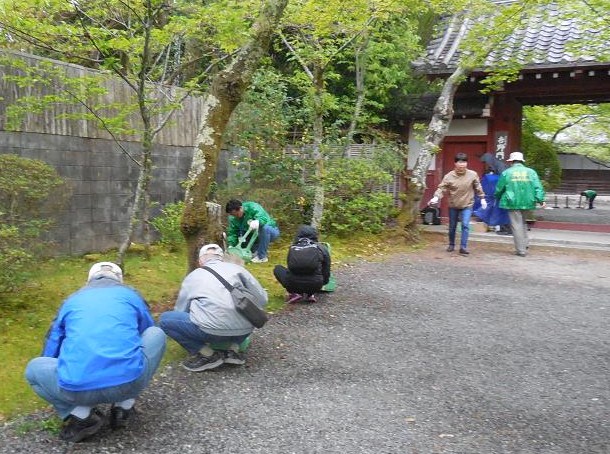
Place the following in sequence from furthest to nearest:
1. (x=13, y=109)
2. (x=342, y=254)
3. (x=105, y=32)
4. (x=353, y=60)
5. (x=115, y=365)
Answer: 1. (x=353, y=60)
2. (x=342, y=254)
3. (x=13, y=109)
4. (x=105, y=32)
5. (x=115, y=365)

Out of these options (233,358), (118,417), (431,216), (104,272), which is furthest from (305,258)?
(431,216)

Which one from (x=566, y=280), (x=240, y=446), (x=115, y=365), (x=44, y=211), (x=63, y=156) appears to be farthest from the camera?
(x=566, y=280)

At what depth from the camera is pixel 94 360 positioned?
343 centimetres

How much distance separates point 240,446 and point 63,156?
610 centimetres

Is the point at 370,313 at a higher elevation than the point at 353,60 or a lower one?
lower

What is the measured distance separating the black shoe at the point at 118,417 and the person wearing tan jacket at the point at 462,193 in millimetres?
7744

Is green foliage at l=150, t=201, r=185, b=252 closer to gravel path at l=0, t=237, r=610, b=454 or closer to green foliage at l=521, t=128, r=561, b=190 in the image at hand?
gravel path at l=0, t=237, r=610, b=454

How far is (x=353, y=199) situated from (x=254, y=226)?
3.70m

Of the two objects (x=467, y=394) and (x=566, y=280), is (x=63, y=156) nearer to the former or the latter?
(x=467, y=394)

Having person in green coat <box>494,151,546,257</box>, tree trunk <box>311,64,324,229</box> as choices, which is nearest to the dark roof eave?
person in green coat <box>494,151,546,257</box>

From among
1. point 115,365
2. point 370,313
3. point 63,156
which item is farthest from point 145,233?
point 115,365

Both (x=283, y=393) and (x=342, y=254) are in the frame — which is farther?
(x=342, y=254)

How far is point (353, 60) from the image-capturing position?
46.0 ft

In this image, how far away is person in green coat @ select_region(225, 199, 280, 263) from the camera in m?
8.86
